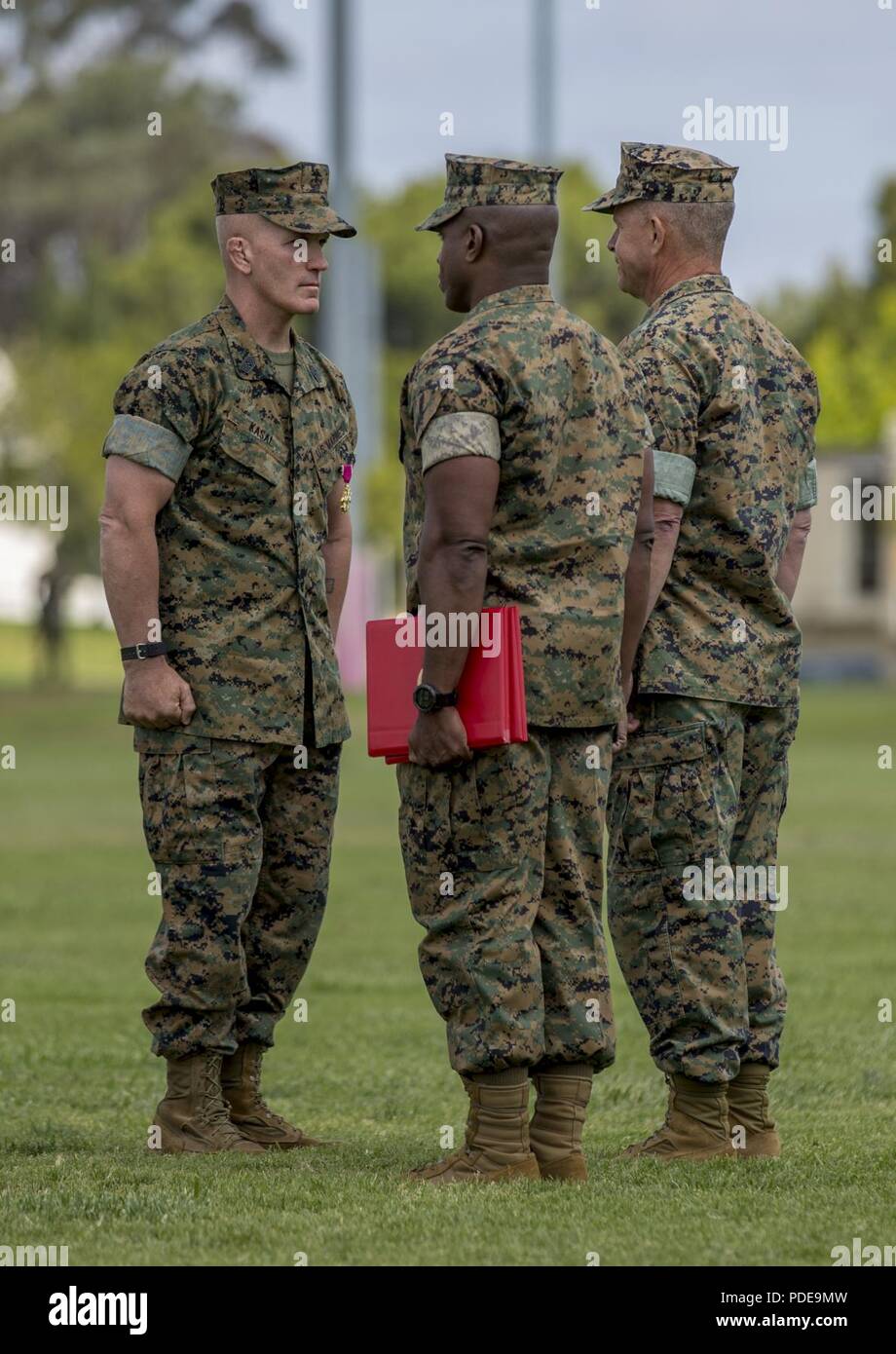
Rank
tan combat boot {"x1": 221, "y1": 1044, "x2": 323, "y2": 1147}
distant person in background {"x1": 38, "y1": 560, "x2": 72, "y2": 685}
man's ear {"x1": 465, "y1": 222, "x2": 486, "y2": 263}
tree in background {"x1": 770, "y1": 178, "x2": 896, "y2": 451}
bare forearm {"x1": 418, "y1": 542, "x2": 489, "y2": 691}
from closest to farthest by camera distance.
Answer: bare forearm {"x1": 418, "y1": 542, "x2": 489, "y2": 691}
man's ear {"x1": 465, "y1": 222, "x2": 486, "y2": 263}
tan combat boot {"x1": 221, "y1": 1044, "x2": 323, "y2": 1147}
distant person in background {"x1": 38, "y1": 560, "x2": 72, "y2": 685}
tree in background {"x1": 770, "y1": 178, "x2": 896, "y2": 451}

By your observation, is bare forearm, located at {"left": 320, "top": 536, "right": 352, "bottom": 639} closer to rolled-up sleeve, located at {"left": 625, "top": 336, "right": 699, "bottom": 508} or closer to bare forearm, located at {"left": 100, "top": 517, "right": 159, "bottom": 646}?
bare forearm, located at {"left": 100, "top": 517, "right": 159, "bottom": 646}

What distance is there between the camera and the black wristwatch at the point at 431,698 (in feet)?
17.7

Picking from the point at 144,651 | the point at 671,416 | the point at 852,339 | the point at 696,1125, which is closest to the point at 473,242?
the point at 671,416

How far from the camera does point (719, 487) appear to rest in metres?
5.96

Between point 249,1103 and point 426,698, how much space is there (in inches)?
60.2

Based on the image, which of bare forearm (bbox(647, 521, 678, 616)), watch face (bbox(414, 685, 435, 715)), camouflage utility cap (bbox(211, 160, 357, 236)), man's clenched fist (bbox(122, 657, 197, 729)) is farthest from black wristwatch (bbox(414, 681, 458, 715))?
camouflage utility cap (bbox(211, 160, 357, 236))

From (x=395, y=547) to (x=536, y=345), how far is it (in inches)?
2426

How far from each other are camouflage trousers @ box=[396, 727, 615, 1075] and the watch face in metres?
0.17

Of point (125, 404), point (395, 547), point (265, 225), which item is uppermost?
point (265, 225)

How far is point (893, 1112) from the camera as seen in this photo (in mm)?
6836

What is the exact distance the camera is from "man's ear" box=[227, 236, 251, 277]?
6.20 metres

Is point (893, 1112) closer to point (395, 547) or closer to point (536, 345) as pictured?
point (536, 345)

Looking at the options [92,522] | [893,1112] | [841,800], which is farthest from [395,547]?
[893,1112]
